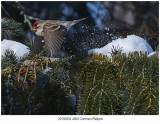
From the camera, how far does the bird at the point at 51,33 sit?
149 cm

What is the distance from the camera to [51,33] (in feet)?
5.26

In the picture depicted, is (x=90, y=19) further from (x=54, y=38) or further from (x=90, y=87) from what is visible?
(x=90, y=87)

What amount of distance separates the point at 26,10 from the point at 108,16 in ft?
2.19

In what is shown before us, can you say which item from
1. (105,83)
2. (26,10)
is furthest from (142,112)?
(26,10)

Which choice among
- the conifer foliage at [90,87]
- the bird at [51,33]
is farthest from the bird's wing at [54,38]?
the conifer foliage at [90,87]

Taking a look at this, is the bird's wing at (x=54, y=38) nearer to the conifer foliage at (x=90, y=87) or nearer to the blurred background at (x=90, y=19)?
the blurred background at (x=90, y=19)

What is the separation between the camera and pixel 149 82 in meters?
1.00

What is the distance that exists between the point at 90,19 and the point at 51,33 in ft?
1.68

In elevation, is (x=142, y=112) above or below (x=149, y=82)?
below

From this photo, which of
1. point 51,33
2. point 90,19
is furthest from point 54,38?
point 90,19

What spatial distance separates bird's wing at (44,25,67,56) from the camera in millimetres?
1477

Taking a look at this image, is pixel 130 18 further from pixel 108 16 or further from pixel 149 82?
pixel 149 82

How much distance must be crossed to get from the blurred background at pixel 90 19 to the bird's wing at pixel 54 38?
54mm

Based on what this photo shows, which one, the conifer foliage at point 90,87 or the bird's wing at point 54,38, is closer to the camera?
the conifer foliage at point 90,87
